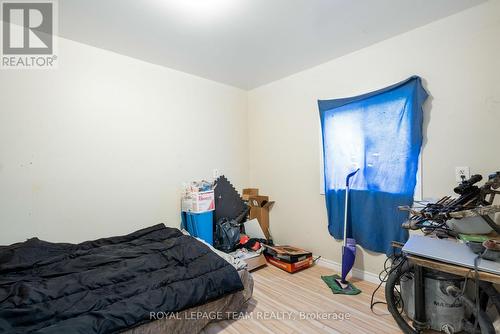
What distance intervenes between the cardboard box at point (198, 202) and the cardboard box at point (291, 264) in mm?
971

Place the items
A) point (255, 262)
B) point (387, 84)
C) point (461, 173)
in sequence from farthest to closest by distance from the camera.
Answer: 1. point (255, 262)
2. point (387, 84)
3. point (461, 173)

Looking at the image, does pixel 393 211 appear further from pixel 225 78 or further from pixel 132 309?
pixel 225 78

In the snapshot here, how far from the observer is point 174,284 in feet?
5.12

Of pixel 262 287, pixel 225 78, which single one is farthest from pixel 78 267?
pixel 225 78

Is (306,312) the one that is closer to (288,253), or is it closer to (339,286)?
(339,286)

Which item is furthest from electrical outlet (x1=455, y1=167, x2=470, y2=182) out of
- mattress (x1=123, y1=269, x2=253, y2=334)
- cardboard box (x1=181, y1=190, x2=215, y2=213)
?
cardboard box (x1=181, y1=190, x2=215, y2=213)

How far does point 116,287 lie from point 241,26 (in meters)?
2.16

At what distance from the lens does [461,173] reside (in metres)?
1.81

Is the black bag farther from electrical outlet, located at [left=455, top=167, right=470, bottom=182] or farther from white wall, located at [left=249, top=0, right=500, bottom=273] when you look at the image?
electrical outlet, located at [left=455, top=167, right=470, bottom=182]

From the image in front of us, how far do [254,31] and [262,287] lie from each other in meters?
2.40

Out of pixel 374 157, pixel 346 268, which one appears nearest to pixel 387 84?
pixel 374 157

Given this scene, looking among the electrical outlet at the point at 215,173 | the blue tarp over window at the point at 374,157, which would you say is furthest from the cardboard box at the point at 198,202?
the blue tarp over window at the point at 374,157

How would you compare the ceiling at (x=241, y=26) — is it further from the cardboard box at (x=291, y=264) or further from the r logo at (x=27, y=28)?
the cardboard box at (x=291, y=264)

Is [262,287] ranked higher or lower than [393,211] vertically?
lower
